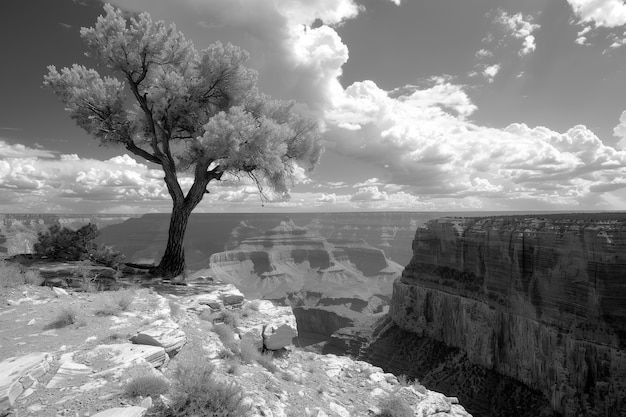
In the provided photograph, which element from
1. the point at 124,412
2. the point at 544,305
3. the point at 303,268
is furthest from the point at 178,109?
the point at 303,268

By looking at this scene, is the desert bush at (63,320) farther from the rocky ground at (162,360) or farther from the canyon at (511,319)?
the canyon at (511,319)

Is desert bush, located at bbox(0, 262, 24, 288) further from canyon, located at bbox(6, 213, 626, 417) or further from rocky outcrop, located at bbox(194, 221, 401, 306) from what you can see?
rocky outcrop, located at bbox(194, 221, 401, 306)

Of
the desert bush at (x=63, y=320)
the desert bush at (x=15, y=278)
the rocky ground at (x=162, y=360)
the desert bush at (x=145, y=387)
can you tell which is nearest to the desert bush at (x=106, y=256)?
the desert bush at (x=15, y=278)

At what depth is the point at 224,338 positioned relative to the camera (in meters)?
6.96

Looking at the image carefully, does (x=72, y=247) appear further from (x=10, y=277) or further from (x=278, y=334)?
(x=278, y=334)

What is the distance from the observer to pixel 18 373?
12.8 ft

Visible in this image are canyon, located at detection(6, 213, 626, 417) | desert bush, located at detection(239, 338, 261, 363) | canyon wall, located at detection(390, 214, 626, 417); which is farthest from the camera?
canyon, located at detection(6, 213, 626, 417)

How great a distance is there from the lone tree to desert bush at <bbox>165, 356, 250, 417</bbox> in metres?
7.22

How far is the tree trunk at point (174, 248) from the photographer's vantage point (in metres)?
11.5

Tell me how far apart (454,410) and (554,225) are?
33.3 m

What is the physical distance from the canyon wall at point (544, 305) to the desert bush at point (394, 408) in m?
29.2

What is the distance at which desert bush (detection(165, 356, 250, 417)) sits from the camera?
386 centimetres

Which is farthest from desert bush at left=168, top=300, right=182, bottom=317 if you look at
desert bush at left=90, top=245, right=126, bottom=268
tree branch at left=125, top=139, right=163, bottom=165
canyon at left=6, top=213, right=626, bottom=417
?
tree branch at left=125, top=139, right=163, bottom=165

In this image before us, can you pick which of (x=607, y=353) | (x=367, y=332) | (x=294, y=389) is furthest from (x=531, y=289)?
(x=294, y=389)
